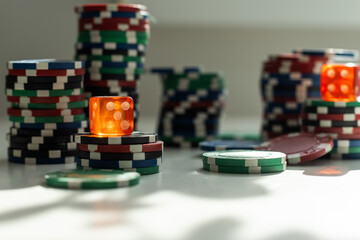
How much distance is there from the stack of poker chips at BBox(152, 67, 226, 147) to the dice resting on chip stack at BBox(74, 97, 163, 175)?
1074mm

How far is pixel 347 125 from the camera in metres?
2.74

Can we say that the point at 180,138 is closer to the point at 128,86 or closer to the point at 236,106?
the point at 128,86

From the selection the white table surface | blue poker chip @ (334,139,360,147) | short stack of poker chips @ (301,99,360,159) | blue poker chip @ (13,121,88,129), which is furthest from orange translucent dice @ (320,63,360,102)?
blue poker chip @ (13,121,88,129)

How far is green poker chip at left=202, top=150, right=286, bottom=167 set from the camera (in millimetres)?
2277

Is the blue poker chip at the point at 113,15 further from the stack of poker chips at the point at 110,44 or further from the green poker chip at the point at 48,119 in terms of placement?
the green poker chip at the point at 48,119

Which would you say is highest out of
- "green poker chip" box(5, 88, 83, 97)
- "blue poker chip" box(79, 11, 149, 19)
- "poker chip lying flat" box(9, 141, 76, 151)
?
"blue poker chip" box(79, 11, 149, 19)

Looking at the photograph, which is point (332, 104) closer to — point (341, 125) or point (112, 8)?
point (341, 125)

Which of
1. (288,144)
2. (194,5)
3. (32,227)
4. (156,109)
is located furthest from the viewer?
(156,109)

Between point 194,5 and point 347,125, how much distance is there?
2.49 metres

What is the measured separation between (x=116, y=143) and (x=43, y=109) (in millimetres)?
490

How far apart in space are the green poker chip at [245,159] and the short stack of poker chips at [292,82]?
107 cm

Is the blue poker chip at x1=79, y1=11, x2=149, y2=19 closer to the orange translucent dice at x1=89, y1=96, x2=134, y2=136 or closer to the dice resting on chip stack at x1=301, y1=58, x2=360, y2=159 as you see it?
the orange translucent dice at x1=89, y1=96, x2=134, y2=136

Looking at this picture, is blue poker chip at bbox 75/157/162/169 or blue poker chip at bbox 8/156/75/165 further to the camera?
blue poker chip at bbox 8/156/75/165

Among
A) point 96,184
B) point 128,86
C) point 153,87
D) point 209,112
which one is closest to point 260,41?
point 153,87
